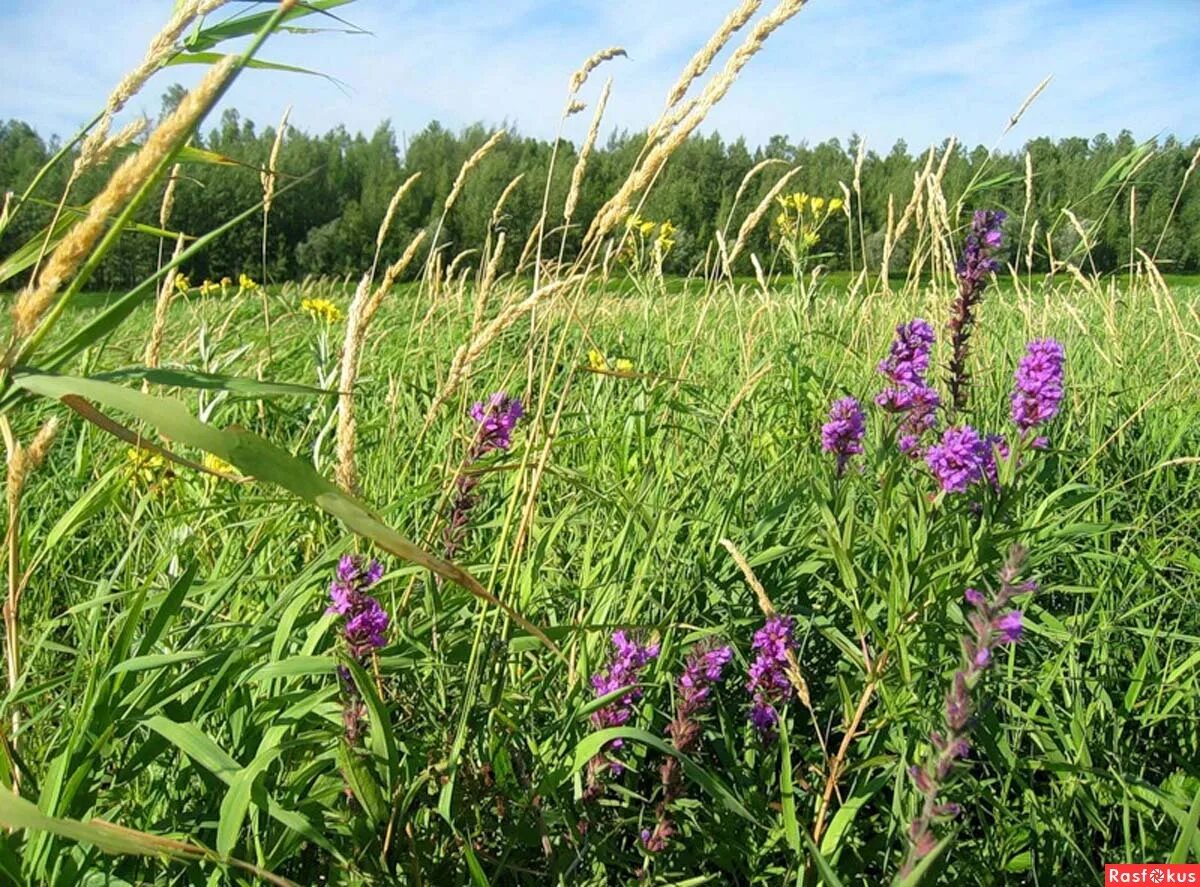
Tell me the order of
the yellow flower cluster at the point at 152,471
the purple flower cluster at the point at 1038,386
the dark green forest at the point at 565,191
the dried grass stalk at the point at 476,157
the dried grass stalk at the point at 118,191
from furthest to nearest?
1. the dark green forest at the point at 565,191
2. the yellow flower cluster at the point at 152,471
3. the dried grass stalk at the point at 476,157
4. the purple flower cluster at the point at 1038,386
5. the dried grass stalk at the point at 118,191

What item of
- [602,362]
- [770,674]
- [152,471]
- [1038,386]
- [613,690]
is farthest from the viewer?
[602,362]

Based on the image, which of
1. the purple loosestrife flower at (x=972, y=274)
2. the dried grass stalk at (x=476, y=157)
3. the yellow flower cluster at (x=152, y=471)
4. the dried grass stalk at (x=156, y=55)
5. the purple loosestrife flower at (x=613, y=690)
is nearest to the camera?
the dried grass stalk at (x=156, y=55)

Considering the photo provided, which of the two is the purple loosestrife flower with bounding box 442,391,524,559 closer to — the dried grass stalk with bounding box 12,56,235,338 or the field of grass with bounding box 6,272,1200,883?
the field of grass with bounding box 6,272,1200,883

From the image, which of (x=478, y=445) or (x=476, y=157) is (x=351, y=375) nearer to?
(x=478, y=445)

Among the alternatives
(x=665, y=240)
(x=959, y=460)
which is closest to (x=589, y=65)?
(x=959, y=460)

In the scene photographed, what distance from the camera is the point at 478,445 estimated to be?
1.27 meters

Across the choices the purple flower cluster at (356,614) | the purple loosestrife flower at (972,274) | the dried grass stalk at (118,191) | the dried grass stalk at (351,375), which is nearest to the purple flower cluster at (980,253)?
the purple loosestrife flower at (972,274)

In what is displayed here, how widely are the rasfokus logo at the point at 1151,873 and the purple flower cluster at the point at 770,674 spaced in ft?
1.33

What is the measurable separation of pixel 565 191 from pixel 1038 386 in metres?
3.84

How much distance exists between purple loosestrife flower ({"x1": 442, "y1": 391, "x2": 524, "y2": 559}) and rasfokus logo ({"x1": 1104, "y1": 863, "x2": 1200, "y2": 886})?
86 centimetres

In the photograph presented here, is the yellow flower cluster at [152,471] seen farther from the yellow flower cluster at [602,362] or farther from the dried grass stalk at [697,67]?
the dried grass stalk at [697,67]

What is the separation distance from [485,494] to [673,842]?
36.8 inches

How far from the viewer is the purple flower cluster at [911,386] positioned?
1.46 metres

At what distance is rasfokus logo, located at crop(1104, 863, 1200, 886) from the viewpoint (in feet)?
3.34
